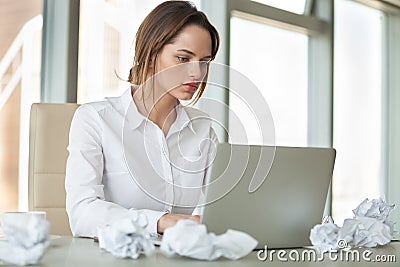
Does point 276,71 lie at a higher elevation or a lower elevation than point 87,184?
higher

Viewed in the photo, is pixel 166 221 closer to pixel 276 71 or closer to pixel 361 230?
pixel 361 230

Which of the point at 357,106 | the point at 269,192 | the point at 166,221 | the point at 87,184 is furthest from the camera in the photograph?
the point at 357,106

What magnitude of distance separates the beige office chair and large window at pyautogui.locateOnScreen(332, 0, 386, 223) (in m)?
3.08

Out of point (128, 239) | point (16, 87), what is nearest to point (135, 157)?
point (128, 239)

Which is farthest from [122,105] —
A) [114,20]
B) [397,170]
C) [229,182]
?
[397,170]

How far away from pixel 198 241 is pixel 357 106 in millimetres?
4329

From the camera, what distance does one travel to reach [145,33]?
6.03 ft

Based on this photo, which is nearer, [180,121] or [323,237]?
[323,237]

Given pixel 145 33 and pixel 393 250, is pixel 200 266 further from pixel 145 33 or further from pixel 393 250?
pixel 145 33

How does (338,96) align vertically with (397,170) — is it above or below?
above

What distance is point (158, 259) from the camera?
112 cm

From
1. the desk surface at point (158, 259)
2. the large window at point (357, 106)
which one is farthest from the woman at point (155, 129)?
the large window at point (357, 106)

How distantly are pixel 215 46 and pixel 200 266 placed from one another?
979mm

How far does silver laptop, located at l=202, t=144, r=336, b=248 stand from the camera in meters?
1.22
